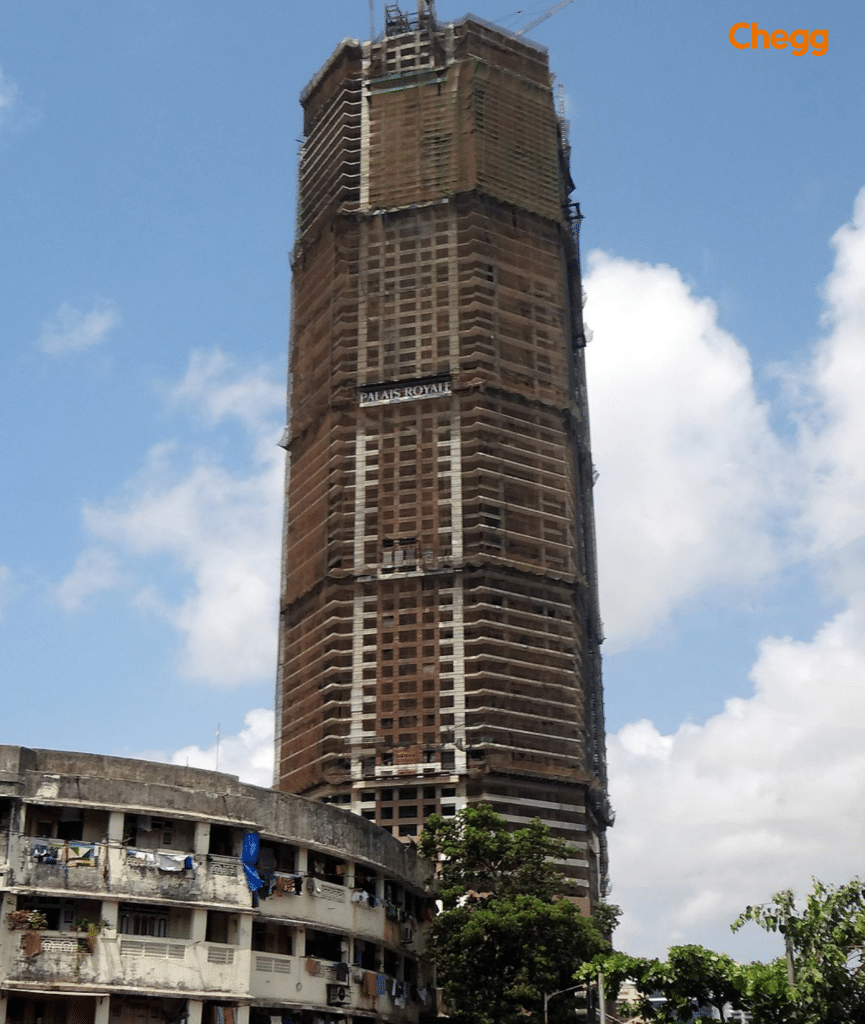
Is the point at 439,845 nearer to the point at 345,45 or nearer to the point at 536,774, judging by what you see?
the point at 536,774

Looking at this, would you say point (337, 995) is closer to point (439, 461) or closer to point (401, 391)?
point (439, 461)

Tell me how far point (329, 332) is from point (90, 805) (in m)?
111

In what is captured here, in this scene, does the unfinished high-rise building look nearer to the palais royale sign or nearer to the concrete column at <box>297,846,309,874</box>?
the palais royale sign

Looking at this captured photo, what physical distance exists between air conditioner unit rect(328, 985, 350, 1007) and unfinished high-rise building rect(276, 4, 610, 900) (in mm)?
77338

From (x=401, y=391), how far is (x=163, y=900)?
342 ft

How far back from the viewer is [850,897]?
56.3 m

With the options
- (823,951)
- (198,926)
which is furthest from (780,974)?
(198,926)

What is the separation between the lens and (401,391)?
15312 cm

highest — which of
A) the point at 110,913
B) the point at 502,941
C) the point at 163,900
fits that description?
the point at 163,900

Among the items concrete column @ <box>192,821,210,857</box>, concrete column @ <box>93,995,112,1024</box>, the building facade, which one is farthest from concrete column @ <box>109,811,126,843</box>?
concrete column @ <box>93,995,112,1024</box>

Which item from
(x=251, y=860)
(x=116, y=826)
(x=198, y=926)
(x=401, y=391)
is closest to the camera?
(x=116, y=826)

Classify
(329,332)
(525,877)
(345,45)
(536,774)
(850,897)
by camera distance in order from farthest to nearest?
(345,45) → (329,332) → (536,774) → (525,877) → (850,897)

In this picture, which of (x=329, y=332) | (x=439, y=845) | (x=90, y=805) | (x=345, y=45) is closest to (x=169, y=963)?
(x=90, y=805)

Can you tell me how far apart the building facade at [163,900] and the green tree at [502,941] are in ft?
26.4
